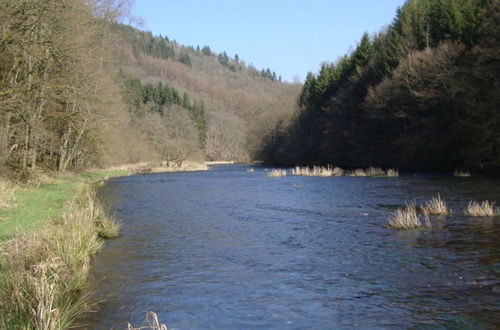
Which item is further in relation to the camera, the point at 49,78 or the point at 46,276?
the point at 49,78

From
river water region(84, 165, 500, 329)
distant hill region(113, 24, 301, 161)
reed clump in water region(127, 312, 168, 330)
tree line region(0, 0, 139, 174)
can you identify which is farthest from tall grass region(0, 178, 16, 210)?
distant hill region(113, 24, 301, 161)

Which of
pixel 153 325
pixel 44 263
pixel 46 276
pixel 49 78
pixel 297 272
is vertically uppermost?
pixel 49 78

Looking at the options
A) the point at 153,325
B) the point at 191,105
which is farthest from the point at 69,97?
the point at 191,105

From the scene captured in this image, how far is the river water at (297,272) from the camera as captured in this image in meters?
8.03

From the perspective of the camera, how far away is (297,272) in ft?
35.8

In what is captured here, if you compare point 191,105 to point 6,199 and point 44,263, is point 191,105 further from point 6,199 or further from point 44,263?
point 44,263

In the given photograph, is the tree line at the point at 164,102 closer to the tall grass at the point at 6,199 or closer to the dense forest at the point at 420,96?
the dense forest at the point at 420,96

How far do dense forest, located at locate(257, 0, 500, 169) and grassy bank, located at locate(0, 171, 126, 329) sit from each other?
32.0 meters

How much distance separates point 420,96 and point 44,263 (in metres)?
43.9

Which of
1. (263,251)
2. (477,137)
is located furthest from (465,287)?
(477,137)

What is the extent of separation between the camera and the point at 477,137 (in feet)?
125

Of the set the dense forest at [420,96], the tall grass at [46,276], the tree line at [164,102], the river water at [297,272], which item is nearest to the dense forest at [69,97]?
the river water at [297,272]

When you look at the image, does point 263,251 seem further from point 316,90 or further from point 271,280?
point 316,90

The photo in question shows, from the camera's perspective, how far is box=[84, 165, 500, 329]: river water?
8.03 m
